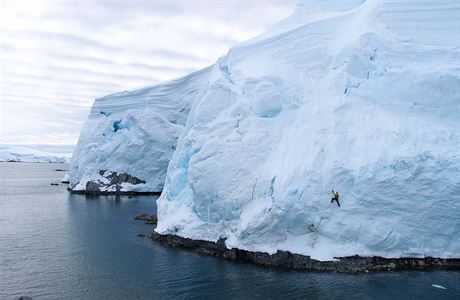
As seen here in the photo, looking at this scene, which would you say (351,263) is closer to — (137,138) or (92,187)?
(137,138)

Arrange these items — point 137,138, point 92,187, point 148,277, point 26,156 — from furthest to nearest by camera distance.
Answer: point 26,156 < point 92,187 < point 137,138 < point 148,277

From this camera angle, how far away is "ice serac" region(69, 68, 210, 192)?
51.7 metres

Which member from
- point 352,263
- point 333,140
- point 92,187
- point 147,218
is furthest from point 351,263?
point 92,187

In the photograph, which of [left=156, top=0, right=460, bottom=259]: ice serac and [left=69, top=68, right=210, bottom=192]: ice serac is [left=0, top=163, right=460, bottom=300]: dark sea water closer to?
[left=156, top=0, right=460, bottom=259]: ice serac

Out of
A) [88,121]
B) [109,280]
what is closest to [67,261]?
[109,280]

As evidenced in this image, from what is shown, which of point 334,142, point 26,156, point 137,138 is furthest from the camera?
point 26,156

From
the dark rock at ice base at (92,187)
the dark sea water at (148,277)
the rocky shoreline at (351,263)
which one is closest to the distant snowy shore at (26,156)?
the dark rock at ice base at (92,187)

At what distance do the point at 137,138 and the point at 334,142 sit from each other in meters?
33.5

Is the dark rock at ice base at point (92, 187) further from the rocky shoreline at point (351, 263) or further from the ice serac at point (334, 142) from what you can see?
the rocky shoreline at point (351, 263)

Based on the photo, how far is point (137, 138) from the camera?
51406mm

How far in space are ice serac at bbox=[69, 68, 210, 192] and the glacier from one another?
23092 mm

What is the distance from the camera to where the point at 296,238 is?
21078mm

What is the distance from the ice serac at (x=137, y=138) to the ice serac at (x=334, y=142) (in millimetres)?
23293

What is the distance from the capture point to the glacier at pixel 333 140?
20422 mm
